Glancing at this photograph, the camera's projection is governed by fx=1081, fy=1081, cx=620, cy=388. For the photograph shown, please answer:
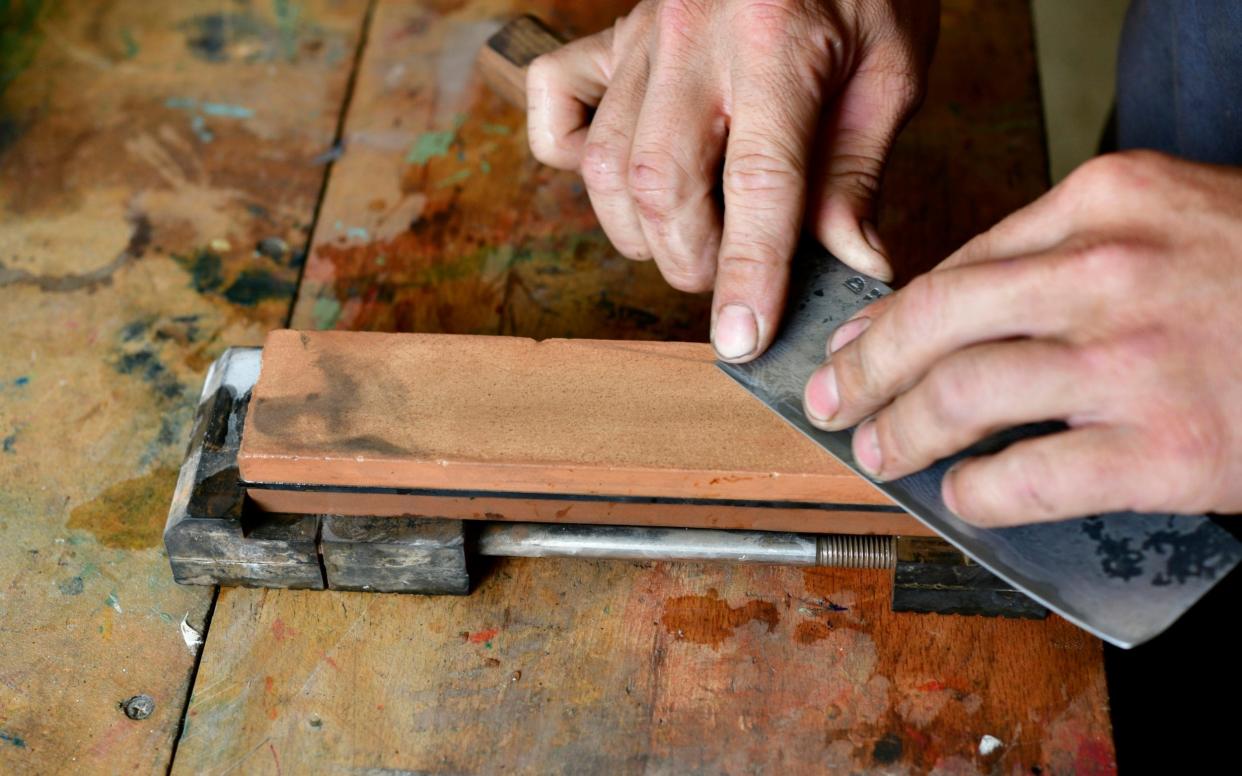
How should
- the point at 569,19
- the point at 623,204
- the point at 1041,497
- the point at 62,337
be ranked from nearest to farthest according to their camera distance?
the point at 1041,497 → the point at 623,204 → the point at 62,337 → the point at 569,19

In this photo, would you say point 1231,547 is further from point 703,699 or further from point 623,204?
point 623,204

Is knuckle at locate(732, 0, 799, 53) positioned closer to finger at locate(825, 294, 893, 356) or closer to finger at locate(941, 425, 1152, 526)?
finger at locate(825, 294, 893, 356)

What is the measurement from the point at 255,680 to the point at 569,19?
122cm

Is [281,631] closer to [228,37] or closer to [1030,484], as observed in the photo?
[1030,484]

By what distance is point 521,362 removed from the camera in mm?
1215

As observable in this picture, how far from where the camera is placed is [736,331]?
114cm

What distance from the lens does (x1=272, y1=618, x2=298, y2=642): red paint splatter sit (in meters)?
1.18

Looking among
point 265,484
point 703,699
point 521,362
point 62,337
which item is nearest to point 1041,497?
point 703,699

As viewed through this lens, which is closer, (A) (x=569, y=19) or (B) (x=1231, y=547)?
(B) (x=1231, y=547)

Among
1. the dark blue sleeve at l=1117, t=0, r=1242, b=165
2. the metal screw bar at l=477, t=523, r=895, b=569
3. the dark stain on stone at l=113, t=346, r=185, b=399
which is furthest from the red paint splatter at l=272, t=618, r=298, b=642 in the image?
the dark blue sleeve at l=1117, t=0, r=1242, b=165

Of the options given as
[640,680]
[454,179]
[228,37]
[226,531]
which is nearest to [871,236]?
[640,680]

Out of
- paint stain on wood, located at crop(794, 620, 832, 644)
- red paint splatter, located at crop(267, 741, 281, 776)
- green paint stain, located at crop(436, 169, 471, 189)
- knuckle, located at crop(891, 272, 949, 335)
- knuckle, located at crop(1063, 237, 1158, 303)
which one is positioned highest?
knuckle, located at crop(1063, 237, 1158, 303)

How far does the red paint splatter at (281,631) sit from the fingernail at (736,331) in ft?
1.83

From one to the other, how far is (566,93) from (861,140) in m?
0.41
